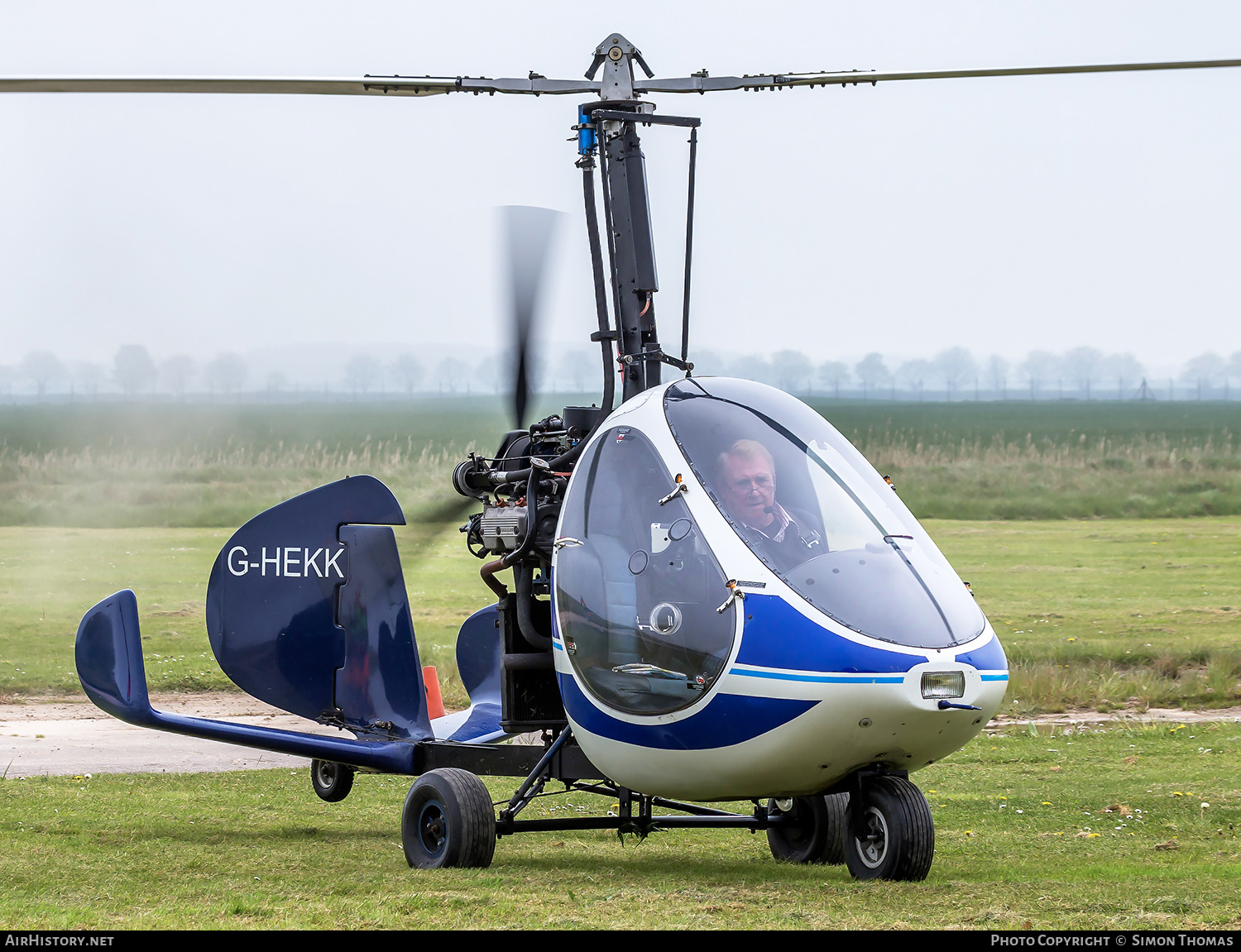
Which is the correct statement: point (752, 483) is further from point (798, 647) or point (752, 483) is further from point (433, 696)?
point (433, 696)

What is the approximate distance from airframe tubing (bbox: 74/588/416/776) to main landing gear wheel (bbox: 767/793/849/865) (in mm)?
2235

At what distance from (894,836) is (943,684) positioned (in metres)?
0.70

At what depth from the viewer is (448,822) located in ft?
23.6

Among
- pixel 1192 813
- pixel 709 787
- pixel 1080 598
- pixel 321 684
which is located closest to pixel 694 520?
pixel 709 787

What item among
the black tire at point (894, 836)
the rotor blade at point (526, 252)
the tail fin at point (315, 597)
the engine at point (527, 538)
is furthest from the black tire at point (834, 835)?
the rotor blade at point (526, 252)

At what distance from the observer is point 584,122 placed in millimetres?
7910

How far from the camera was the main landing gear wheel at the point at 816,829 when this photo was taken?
7.71 metres

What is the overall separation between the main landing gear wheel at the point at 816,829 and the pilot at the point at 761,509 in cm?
188

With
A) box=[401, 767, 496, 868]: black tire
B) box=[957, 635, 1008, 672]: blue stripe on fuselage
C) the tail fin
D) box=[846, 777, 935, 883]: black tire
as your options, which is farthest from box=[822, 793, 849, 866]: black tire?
the tail fin

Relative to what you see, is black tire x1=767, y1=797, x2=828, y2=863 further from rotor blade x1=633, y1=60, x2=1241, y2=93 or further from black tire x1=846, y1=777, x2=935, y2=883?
rotor blade x1=633, y1=60, x2=1241, y2=93

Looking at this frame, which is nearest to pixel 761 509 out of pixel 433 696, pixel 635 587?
pixel 635 587

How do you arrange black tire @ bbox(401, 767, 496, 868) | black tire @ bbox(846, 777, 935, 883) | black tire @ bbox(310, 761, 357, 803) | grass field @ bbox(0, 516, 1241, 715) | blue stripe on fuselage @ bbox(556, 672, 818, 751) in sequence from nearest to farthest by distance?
blue stripe on fuselage @ bbox(556, 672, 818, 751)
black tire @ bbox(846, 777, 935, 883)
black tire @ bbox(401, 767, 496, 868)
black tire @ bbox(310, 761, 357, 803)
grass field @ bbox(0, 516, 1241, 715)

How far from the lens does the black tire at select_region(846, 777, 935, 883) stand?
→ 621 cm

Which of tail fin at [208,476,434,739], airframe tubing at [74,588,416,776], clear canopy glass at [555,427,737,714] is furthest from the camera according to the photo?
tail fin at [208,476,434,739]
